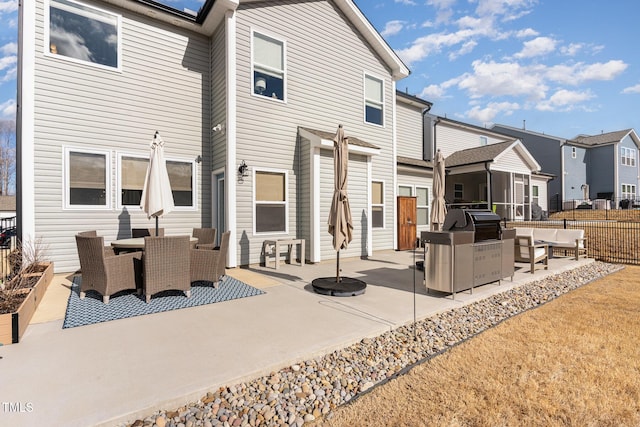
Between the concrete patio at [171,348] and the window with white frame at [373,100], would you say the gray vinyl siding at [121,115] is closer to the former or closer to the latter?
the concrete patio at [171,348]

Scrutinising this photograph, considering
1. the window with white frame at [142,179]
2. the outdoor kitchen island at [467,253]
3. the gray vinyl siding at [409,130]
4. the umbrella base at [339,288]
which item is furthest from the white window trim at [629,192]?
the window with white frame at [142,179]

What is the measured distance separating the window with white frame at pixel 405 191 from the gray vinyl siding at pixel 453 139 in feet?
18.1

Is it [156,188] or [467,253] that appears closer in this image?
[467,253]

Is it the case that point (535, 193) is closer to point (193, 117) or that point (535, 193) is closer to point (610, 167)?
point (610, 167)

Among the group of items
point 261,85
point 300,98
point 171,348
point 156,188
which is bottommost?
point 171,348

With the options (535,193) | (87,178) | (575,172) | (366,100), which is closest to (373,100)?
(366,100)

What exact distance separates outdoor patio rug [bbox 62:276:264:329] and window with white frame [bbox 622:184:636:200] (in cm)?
3453

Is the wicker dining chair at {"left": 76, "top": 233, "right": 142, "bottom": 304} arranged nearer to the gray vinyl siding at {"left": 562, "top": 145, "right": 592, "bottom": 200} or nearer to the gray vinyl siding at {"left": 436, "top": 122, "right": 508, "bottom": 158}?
the gray vinyl siding at {"left": 436, "top": 122, "right": 508, "bottom": 158}

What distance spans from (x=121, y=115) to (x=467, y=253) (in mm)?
8078

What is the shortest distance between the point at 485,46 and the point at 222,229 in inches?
478

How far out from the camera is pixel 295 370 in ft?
9.44

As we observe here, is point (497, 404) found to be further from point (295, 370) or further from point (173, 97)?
point (173, 97)

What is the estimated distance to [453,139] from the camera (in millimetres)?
17312

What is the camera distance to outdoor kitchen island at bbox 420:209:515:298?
16.5 feet
